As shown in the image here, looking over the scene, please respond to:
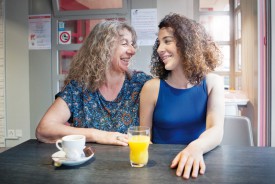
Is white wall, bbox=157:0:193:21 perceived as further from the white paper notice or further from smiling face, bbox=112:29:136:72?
smiling face, bbox=112:29:136:72

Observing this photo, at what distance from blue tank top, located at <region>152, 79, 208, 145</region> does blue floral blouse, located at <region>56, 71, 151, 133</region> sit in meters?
0.18

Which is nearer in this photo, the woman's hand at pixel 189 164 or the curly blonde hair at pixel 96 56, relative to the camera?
the woman's hand at pixel 189 164

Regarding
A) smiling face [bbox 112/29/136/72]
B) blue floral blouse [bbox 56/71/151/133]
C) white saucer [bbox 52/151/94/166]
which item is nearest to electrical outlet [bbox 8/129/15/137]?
blue floral blouse [bbox 56/71/151/133]

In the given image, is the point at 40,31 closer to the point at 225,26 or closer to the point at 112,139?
the point at 225,26

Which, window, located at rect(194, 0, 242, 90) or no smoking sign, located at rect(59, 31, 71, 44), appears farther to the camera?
window, located at rect(194, 0, 242, 90)

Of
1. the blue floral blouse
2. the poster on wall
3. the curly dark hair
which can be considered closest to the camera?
the curly dark hair

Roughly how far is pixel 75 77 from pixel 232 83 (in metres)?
2.85

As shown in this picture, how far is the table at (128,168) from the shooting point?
2.85 ft

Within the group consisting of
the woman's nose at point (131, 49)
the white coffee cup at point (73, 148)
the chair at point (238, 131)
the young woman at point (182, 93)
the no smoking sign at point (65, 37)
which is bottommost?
the chair at point (238, 131)

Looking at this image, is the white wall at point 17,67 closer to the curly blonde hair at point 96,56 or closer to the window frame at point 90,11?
the window frame at point 90,11

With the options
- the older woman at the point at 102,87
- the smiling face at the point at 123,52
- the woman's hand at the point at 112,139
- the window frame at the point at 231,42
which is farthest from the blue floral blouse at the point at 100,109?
the window frame at the point at 231,42

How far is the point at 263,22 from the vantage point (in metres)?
2.55

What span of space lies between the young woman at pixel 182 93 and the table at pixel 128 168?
288 mm

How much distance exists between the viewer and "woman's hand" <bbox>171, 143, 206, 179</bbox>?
900mm
